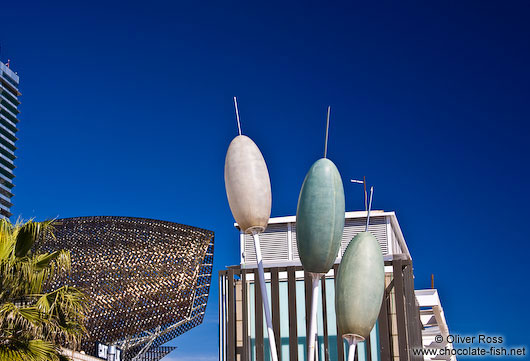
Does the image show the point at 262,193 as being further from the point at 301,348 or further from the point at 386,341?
the point at 301,348

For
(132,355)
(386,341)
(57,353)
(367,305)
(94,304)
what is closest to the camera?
(367,305)

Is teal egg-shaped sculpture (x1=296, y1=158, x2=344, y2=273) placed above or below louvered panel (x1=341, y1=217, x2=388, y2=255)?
below

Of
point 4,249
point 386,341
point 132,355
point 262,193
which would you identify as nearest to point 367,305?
point 262,193

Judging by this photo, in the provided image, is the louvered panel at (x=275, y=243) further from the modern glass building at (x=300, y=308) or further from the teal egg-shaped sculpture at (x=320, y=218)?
the teal egg-shaped sculpture at (x=320, y=218)

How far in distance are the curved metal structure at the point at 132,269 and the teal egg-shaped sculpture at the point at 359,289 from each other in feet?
118

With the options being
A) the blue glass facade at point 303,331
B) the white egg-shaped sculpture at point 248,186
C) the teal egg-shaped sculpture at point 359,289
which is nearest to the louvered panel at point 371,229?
the blue glass facade at point 303,331

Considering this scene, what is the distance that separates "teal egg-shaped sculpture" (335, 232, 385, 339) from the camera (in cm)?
725

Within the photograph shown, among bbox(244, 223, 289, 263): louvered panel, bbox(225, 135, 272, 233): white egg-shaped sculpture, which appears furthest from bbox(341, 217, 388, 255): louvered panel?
bbox(225, 135, 272, 233): white egg-shaped sculpture

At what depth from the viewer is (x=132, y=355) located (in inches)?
1879

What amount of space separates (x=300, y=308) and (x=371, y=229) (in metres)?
3.19

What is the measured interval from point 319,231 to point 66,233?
121 feet

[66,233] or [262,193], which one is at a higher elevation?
[66,233]

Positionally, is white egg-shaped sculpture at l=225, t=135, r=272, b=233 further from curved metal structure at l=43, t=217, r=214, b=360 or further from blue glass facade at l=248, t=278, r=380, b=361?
curved metal structure at l=43, t=217, r=214, b=360

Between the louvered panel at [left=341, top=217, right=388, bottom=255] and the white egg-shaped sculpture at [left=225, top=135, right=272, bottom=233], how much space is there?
1099 centimetres
